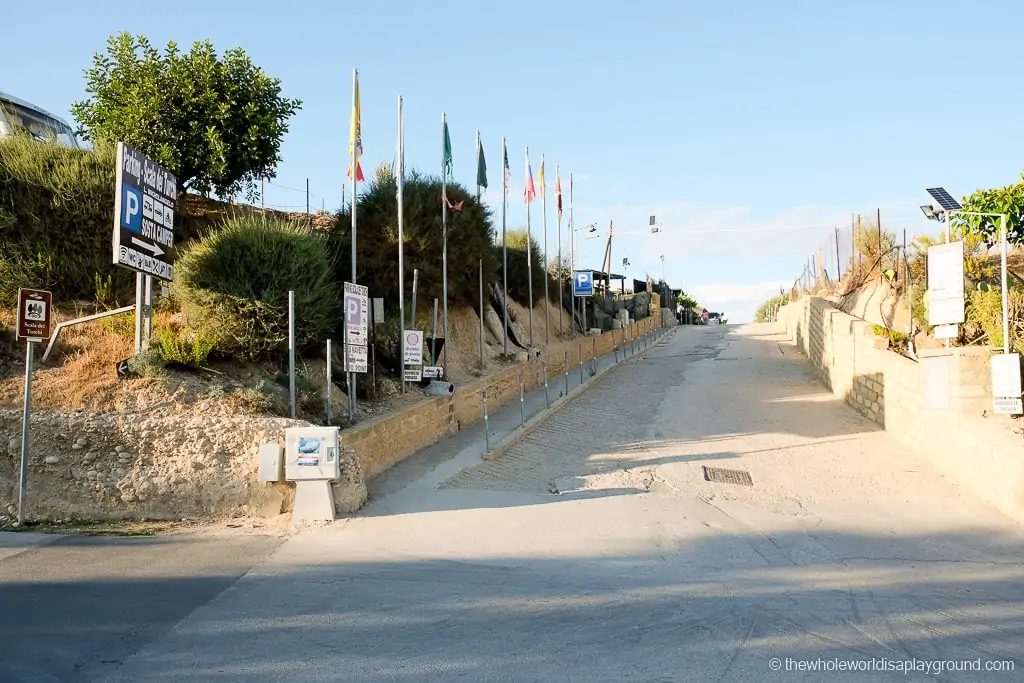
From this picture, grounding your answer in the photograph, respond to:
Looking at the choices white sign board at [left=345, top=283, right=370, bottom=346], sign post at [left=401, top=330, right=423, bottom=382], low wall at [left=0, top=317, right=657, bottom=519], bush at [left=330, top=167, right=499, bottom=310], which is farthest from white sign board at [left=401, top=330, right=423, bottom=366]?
low wall at [left=0, top=317, right=657, bottom=519]

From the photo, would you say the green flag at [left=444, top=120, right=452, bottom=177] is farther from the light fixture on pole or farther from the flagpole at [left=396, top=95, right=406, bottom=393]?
the light fixture on pole

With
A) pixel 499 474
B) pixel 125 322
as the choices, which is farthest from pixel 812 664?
pixel 125 322

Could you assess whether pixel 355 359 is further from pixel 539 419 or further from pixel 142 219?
pixel 539 419

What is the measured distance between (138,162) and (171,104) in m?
8.05

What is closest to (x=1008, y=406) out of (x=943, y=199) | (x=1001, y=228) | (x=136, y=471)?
(x=1001, y=228)

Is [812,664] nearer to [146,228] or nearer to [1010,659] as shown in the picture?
[1010,659]

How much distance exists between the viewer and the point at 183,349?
43.6 ft

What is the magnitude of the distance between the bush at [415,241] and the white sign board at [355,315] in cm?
515

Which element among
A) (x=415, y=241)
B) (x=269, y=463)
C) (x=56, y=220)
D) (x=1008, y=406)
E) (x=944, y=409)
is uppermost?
(x=415, y=241)

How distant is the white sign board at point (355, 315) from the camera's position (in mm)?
14148

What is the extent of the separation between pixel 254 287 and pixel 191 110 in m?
7.35

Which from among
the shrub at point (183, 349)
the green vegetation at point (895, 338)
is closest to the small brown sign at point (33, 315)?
the shrub at point (183, 349)

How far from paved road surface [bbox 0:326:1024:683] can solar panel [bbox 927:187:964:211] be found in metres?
5.01

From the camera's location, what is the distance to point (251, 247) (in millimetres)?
15109
